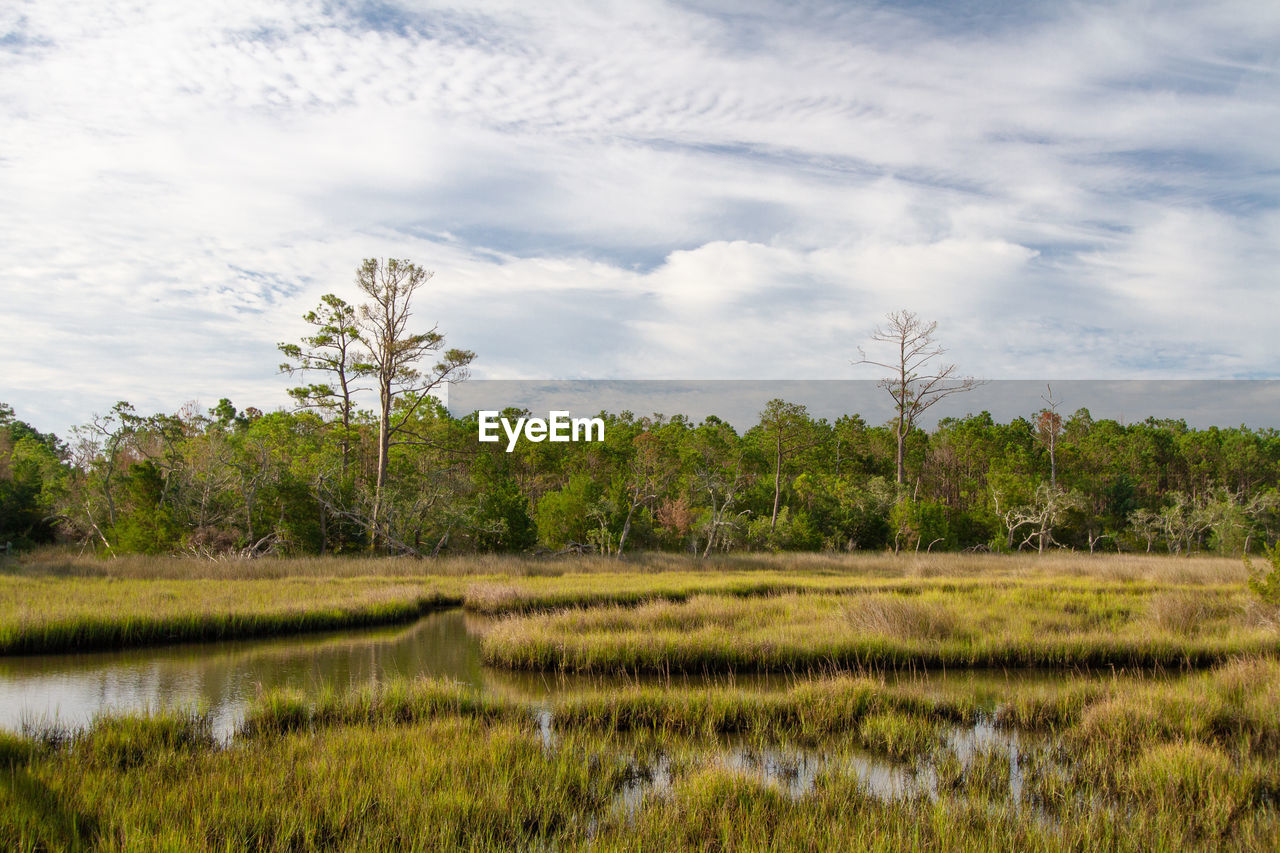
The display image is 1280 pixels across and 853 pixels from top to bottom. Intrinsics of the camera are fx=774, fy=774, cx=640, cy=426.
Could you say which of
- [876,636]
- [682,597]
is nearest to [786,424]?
[682,597]

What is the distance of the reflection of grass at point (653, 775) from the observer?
236 inches

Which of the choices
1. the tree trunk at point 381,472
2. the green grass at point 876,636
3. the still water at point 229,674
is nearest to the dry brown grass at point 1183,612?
the green grass at point 876,636

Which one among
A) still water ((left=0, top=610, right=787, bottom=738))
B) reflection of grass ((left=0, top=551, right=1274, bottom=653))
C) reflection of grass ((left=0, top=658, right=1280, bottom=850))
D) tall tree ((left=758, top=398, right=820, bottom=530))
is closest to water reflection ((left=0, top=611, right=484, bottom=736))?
still water ((left=0, top=610, right=787, bottom=738))

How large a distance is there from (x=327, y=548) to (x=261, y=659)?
761 inches

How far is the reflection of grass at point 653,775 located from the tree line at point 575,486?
803 inches

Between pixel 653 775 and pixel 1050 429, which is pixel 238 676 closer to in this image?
pixel 653 775

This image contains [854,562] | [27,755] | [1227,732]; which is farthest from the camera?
[854,562]

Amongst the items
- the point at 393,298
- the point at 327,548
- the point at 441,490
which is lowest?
the point at 327,548

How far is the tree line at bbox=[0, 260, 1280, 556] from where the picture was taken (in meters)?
30.0

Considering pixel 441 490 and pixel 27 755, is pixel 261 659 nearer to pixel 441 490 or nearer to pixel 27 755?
pixel 27 755

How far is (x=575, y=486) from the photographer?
33.9 metres

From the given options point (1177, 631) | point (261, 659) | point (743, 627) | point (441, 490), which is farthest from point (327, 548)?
point (1177, 631)

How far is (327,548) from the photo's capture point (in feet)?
105

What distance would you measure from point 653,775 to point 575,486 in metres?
26.2
